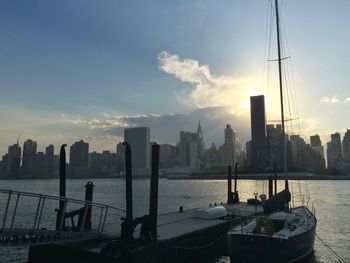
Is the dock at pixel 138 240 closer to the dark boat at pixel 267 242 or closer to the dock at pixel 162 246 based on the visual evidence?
the dock at pixel 162 246

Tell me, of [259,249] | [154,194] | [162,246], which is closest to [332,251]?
[259,249]

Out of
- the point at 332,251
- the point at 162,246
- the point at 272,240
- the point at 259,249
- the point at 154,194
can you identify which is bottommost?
the point at 332,251

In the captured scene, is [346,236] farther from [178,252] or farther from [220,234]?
[178,252]

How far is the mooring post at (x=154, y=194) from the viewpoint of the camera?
60.5ft

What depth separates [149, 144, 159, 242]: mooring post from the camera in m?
18.4

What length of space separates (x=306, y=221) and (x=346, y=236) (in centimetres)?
1246

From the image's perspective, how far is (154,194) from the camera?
19.0 meters

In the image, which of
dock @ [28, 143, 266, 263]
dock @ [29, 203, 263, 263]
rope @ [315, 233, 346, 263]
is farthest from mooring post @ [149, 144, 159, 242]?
rope @ [315, 233, 346, 263]

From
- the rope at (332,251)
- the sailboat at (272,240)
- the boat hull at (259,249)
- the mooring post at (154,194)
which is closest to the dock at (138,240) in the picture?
the mooring post at (154,194)

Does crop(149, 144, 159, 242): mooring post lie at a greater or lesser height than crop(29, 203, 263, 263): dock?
greater

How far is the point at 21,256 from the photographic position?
23.5 meters

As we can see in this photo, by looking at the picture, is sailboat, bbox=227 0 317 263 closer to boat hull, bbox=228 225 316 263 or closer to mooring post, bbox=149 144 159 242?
→ boat hull, bbox=228 225 316 263

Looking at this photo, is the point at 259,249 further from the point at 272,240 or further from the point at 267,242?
the point at 272,240

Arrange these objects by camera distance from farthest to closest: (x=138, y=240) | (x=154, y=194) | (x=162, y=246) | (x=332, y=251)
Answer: (x=332, y=251) < (x=154, y=194) < (x=162, y=246) < (x=138, y=240)
